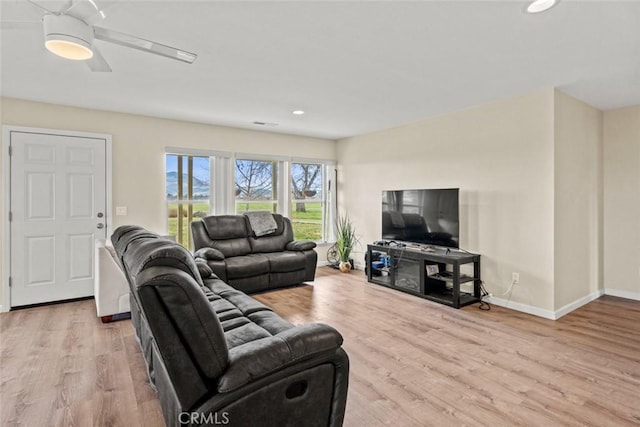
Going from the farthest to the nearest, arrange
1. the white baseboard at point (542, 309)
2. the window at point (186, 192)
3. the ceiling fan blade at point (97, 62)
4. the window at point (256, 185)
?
the window at point (256, 185), the window at point (186, 192), the white baseboard at point (542, 309), the ceiling fan blade at point (97, 62)

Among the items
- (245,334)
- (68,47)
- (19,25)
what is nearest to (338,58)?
(68,47)

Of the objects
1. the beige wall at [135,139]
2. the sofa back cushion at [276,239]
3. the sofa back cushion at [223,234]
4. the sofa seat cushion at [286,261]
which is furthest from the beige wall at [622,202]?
the beige wall at [135,139]

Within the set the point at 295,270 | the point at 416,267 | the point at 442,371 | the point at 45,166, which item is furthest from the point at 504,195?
the point at 45,166

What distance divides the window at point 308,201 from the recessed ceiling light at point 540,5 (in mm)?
4552

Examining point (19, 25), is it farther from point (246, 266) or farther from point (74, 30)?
point (246, 266)

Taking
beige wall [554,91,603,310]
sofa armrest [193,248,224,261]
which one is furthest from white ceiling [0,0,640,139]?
sofa armrest [193,248,224,261]

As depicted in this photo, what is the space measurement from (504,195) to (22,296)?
584cm

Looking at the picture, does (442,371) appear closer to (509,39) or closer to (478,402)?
(478,402)

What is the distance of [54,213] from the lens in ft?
13.5

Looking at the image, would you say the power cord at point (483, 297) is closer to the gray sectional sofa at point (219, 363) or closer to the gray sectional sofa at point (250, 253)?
the gray sectional sofa at point (250, 253)

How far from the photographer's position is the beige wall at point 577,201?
3650mm

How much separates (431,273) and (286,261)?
1.97m

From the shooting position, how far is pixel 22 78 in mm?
3242

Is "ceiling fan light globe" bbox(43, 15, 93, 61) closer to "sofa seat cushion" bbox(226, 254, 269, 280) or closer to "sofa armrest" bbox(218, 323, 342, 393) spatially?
"sofa armrest" bbox(218, 323, 342, 393)
